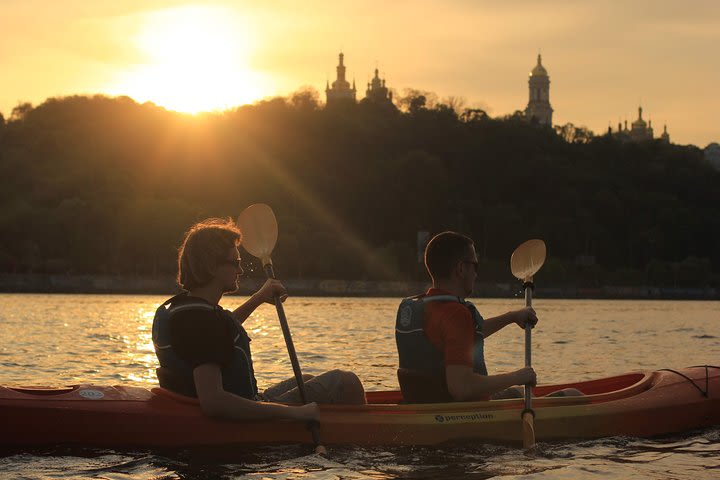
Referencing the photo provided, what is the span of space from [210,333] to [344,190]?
112 meters

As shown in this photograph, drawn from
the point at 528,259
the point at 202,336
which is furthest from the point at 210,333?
the point at 528,259

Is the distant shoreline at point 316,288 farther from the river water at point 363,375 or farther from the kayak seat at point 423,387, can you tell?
the kayak seat at point 423,387

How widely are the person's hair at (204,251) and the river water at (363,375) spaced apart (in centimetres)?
145

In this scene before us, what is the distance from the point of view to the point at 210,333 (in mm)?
7152

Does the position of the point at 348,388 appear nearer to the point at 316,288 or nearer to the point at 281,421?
the point at 281,421

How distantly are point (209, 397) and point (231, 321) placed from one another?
51 cm

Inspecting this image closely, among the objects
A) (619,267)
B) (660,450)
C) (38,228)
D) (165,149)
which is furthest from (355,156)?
(660,450)

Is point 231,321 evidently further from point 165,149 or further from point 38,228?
point 165,149

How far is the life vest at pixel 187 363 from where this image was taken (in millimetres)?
7289

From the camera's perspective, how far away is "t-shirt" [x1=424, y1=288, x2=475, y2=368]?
7.75m

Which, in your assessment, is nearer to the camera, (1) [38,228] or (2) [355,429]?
(2) [355,429]

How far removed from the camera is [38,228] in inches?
3787

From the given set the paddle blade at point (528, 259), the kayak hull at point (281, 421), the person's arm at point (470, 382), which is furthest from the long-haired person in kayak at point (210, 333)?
the paddle blade at point (528, 259)

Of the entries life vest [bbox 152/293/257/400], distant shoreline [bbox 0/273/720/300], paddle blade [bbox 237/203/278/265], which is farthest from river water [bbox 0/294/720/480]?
distant shoreline [bbox 0/273/720/300]
